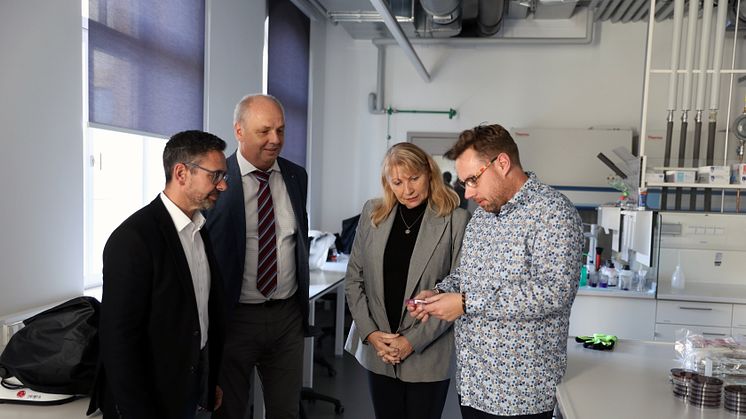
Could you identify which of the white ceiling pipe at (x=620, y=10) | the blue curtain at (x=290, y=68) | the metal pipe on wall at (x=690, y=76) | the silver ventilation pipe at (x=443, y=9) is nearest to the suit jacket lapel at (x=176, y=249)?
the metal pipe on wall at (x=690, y=76)

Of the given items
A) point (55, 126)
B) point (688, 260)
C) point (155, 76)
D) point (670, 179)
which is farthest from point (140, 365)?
point (688, 260)

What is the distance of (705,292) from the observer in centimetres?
404

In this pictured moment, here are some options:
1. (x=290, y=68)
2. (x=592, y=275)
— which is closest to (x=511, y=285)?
(x=592, y=275)

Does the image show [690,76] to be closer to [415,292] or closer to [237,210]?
[415,292]

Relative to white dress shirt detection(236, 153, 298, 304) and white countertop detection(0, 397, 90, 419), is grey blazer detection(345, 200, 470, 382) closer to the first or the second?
white dress shirt detection(236, 153, 298, 304)

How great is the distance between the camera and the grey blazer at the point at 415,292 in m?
2.19

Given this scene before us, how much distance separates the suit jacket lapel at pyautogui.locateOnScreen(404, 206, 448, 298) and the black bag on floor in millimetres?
1084

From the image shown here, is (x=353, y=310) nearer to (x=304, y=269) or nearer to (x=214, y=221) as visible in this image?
(x=304, y=269)

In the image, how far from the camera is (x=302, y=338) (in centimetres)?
243

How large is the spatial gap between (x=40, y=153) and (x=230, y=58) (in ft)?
7.13

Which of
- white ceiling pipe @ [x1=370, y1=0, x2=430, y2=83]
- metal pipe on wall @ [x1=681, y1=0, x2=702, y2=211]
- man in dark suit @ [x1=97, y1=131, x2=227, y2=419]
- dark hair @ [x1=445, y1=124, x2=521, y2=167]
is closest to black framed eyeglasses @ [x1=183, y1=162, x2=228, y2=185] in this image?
man in dark suit @ [x1=97, y1=131, x2=227, y2=419]

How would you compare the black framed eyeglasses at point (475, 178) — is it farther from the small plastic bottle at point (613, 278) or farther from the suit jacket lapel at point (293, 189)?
the small plastic bottle at point (613, 278)

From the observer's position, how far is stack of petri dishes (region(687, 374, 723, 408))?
5.68 ft

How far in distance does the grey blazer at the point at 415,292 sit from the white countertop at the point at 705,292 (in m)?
2.52
